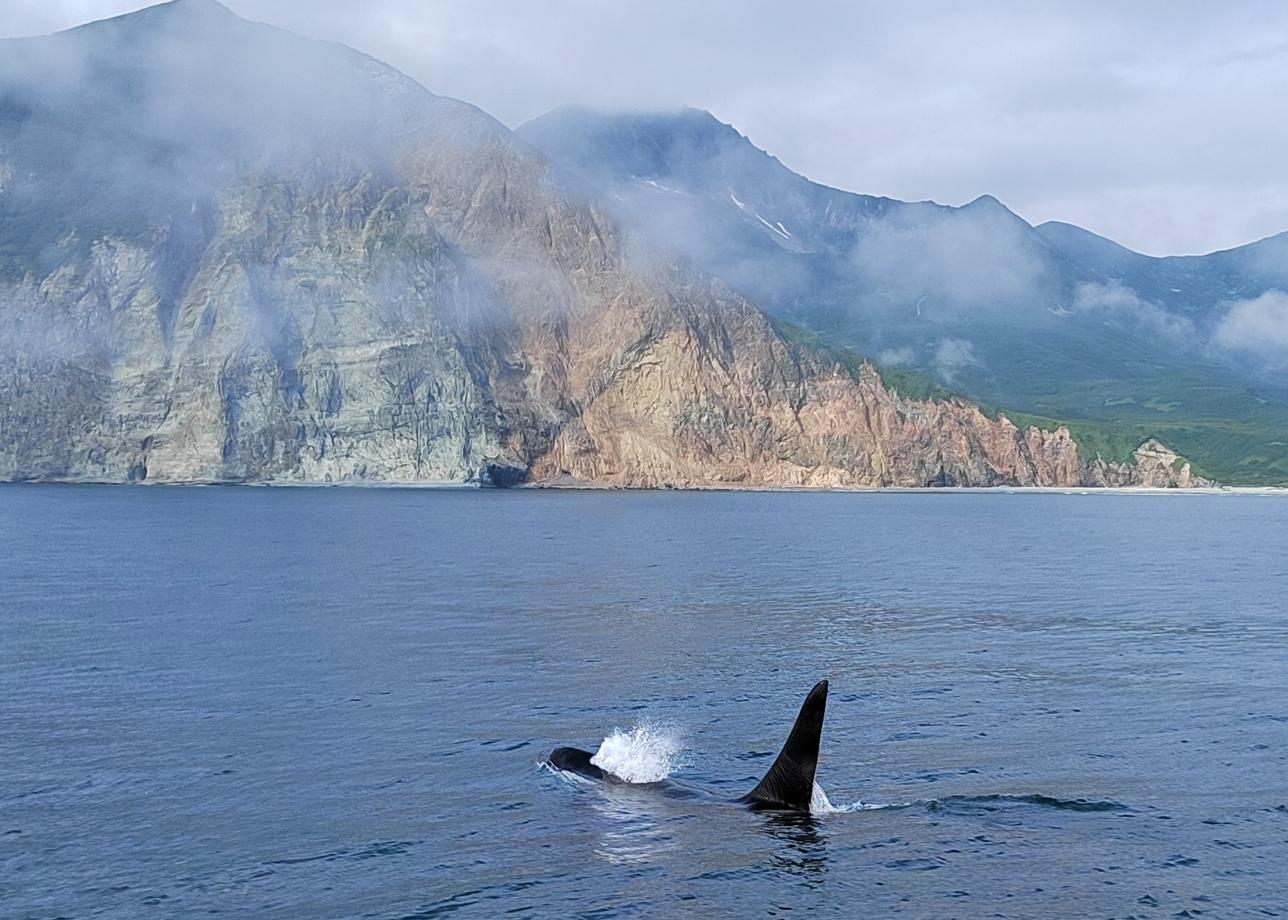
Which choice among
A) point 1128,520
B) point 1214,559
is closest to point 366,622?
point 1214,559

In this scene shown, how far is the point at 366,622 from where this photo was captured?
57.7 meters

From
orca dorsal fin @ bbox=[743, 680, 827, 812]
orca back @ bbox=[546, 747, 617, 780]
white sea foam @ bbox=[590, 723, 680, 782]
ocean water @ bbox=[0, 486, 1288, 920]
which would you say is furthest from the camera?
white sea foam @ bbox=[590, 723, 680, 782]

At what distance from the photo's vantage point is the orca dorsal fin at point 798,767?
1049 inches

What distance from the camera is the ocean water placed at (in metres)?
22.8

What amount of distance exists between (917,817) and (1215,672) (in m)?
23.8

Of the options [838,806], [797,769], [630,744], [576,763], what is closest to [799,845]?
[797,769]

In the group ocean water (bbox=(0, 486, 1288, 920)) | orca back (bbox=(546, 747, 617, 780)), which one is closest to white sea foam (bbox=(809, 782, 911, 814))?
ocean water (bbox=(0, 486, 1288, 920))

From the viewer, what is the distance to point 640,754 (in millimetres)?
32156

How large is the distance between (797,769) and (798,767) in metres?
0.06

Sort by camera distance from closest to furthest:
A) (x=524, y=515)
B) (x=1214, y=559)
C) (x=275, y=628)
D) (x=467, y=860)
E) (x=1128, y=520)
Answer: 1. (x=467, y=860)
2. (x=275, y=628)
3. (x=1214, y=559)
4. (x=524, y=515)
5. (x=1128, y=520)

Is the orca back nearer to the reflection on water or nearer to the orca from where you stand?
the orca

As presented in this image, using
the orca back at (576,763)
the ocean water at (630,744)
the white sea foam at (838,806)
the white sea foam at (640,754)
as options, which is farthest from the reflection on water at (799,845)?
the orca back at (576,763)

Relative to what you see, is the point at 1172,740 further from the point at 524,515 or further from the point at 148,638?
the point at 524,515

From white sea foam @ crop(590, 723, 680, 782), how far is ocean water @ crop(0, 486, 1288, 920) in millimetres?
152
